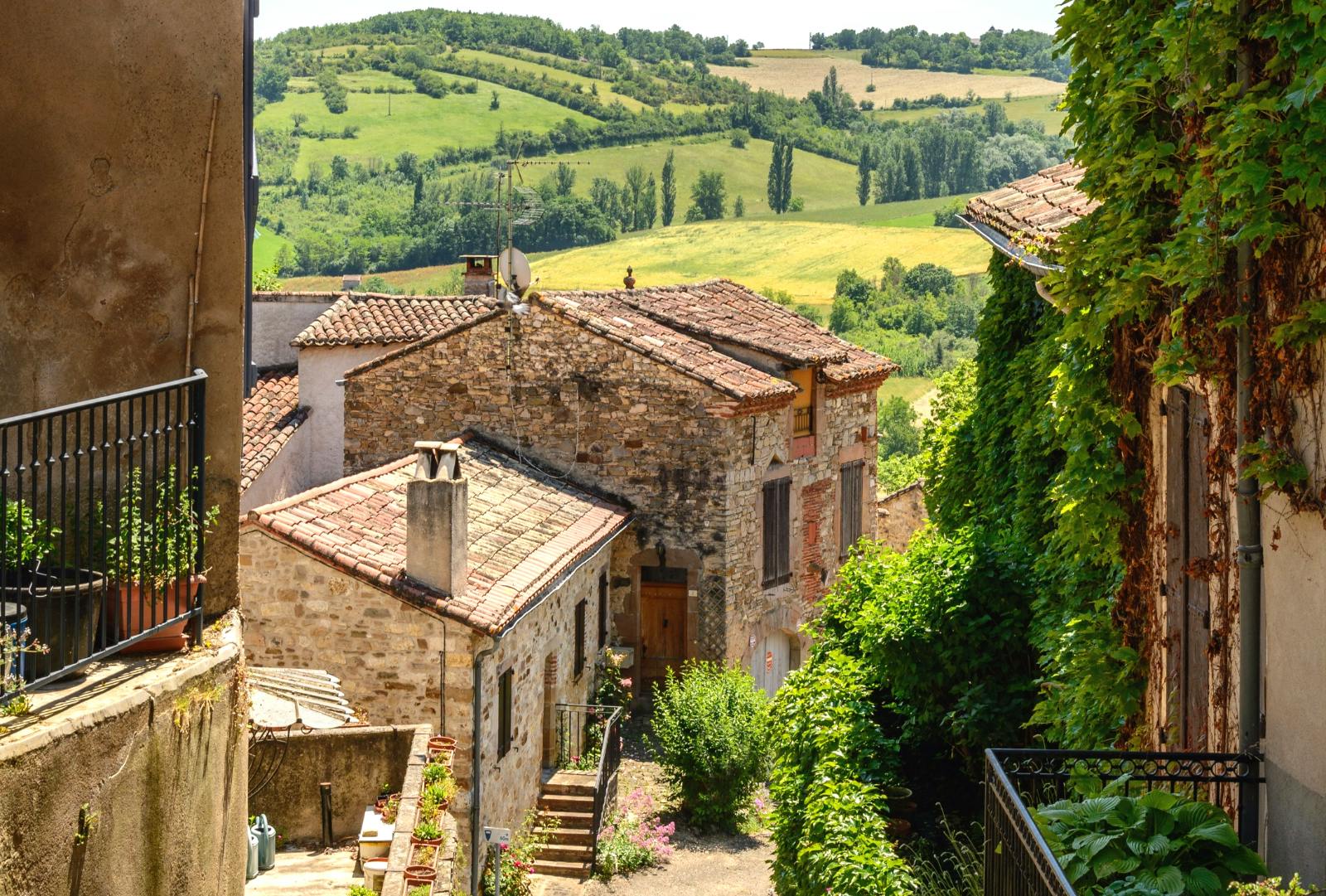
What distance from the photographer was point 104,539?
5.64m

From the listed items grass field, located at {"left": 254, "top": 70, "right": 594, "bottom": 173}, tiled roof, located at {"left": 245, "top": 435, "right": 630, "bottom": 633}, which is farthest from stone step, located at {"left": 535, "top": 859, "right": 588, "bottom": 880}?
grass field, located at {"left": 254, "top": 70, "right": 594, "bottom": 173}

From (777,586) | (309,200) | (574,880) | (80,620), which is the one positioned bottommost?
(574,880)

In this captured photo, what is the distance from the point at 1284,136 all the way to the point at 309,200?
101085 mm

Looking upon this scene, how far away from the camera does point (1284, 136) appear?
5133 mm

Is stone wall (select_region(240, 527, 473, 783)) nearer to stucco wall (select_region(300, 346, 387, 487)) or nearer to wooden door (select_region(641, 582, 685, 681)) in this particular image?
wooden door (select_region(641, 582, 685, 681))

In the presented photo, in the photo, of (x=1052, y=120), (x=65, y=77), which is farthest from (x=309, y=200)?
(x=65, y=77)

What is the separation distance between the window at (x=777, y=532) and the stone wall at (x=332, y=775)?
42.6ft

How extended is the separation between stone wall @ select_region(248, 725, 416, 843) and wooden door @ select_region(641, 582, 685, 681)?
11.6 meters


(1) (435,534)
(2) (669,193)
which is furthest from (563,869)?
(2) (669,193)

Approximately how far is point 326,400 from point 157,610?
19.3 metres

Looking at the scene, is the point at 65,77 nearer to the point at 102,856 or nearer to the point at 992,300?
the point at 102,856

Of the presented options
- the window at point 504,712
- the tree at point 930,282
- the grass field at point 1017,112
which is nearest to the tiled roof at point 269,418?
the window at point 504,712

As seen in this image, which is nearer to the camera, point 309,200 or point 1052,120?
point 309,200

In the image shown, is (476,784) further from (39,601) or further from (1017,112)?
(1017,112)
